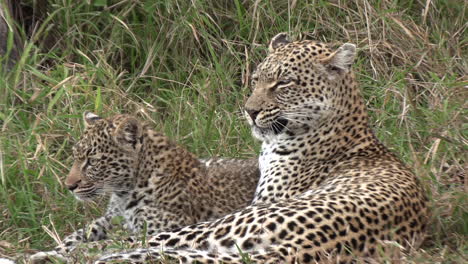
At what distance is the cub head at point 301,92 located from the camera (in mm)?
8211

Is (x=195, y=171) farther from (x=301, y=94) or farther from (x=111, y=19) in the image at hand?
(x=111, y=19)

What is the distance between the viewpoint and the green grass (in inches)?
344

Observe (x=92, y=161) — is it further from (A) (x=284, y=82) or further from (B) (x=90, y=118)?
(A) (x=284, y=82)

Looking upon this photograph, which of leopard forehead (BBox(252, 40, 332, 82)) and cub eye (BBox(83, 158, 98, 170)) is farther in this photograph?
leopard forehead (BBox(252, 40, 332, 82))

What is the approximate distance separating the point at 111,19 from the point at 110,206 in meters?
2.85

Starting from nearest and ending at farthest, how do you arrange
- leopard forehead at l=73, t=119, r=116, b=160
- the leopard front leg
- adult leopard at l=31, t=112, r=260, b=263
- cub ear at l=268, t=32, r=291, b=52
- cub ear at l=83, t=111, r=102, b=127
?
the leopard front leg, adult leopard at l=31, t=112, r=260, b=263, leopard forehead at l=73, t=119, r=116, b=160, cub ear at l=83, t=111, r=102, b=127, cub ear at l=268, t=32, r=291, b=52

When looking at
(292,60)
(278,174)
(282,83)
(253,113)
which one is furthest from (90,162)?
(292,60)

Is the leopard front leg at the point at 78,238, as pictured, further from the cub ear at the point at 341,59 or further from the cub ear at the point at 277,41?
the cub ear at the point at 341,59

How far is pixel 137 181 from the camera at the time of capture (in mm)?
8148

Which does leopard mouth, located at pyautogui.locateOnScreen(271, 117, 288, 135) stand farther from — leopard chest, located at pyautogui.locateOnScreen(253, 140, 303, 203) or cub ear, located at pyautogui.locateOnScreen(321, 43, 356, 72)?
cub ear, located at pyautogui.locateOnScreen(321, 43, 356, 72)

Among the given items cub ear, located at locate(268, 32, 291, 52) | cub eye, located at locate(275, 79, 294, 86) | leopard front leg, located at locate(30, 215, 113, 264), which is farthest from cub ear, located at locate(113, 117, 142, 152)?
cub ear, located at locate(268, 32, 291, 52)

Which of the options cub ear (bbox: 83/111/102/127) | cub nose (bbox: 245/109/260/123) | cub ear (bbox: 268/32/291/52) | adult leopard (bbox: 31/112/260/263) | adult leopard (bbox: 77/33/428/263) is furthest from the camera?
cub ear (bbox: 268/32/291/52)

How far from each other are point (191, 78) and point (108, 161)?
248 cm

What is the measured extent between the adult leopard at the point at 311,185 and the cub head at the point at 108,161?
0.88 metres
